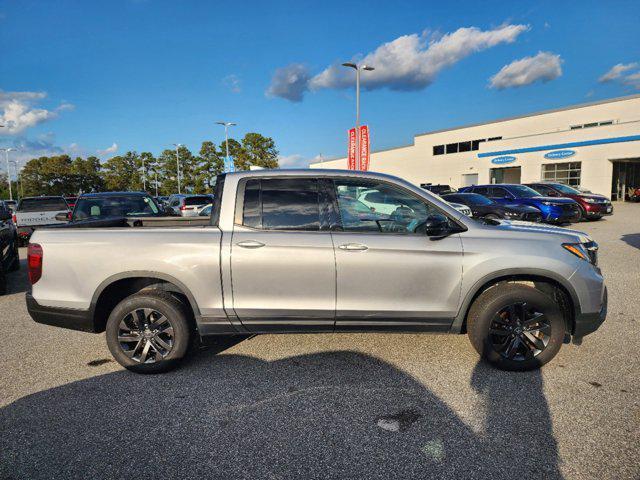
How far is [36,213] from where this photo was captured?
478 inches

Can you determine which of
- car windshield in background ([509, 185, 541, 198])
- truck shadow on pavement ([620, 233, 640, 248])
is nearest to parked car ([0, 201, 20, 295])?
truck shadow on pavement ([620, 233, 640, 248])

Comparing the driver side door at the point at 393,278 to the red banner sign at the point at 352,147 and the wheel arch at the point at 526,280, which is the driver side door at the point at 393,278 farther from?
the red banner sign at the point at 352,147

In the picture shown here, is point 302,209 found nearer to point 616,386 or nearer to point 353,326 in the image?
point 353,326

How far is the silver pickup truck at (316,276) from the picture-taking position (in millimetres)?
3404

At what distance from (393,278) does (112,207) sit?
6759mm

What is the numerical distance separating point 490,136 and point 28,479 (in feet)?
147

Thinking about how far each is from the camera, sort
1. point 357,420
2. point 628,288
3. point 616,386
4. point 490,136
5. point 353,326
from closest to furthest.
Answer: point 357,420 → point 616,386 → point 353,326 → point 628,288 → point 490,136

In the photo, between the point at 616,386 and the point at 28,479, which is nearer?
the point at 28,479

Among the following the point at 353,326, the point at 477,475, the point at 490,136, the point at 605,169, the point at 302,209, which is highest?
the point at 490,136

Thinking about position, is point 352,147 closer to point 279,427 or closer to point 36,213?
point 36,213

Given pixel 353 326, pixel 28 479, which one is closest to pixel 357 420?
pixel 353 326

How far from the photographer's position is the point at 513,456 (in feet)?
8.02

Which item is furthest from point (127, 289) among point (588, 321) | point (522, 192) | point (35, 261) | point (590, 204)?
point (590, 204)

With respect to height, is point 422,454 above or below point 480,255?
below
